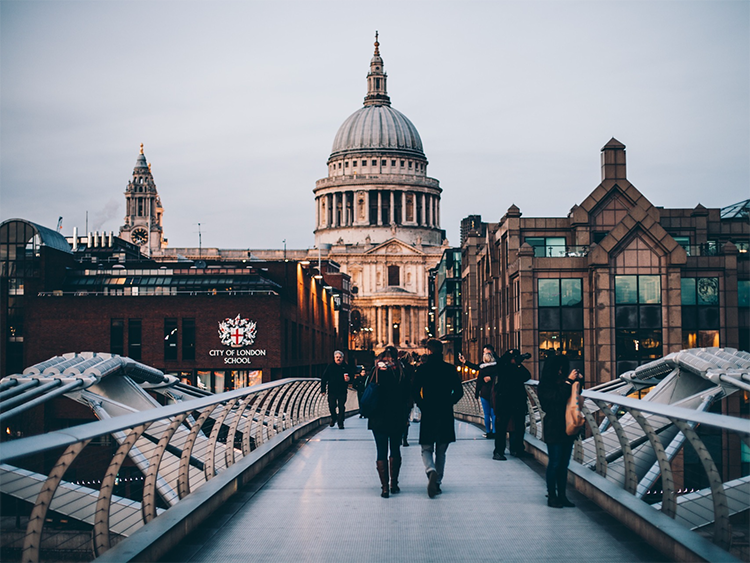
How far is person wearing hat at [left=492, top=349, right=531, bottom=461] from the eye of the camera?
1578 centimetres

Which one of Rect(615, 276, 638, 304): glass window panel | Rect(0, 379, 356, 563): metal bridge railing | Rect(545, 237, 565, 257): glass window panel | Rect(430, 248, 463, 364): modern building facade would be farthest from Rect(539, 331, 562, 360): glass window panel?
Rect(430, 248, 463, 364): modern building facade

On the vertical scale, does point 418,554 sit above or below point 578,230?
below

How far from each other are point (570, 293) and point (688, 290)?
6.03 meters

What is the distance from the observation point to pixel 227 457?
44.2 ft

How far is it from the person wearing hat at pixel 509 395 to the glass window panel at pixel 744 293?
38.2m

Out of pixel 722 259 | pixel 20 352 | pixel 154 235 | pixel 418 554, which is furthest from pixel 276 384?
pixel 154 235

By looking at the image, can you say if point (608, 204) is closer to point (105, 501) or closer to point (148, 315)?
point (148, 315)

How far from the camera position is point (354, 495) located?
12586 mm

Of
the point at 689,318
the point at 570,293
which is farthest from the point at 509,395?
the point at 689,318

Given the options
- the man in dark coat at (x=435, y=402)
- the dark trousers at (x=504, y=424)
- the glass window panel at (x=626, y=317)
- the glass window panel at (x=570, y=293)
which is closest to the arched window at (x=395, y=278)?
the glass window panel at (x=570, y=293)

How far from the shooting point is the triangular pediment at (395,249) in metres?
185

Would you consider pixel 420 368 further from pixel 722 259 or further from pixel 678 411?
pixel 722 259

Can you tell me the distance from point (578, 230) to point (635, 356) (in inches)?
308

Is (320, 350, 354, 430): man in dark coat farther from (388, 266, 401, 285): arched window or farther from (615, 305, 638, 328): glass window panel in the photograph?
(388, 266, 401, 285): arched window
